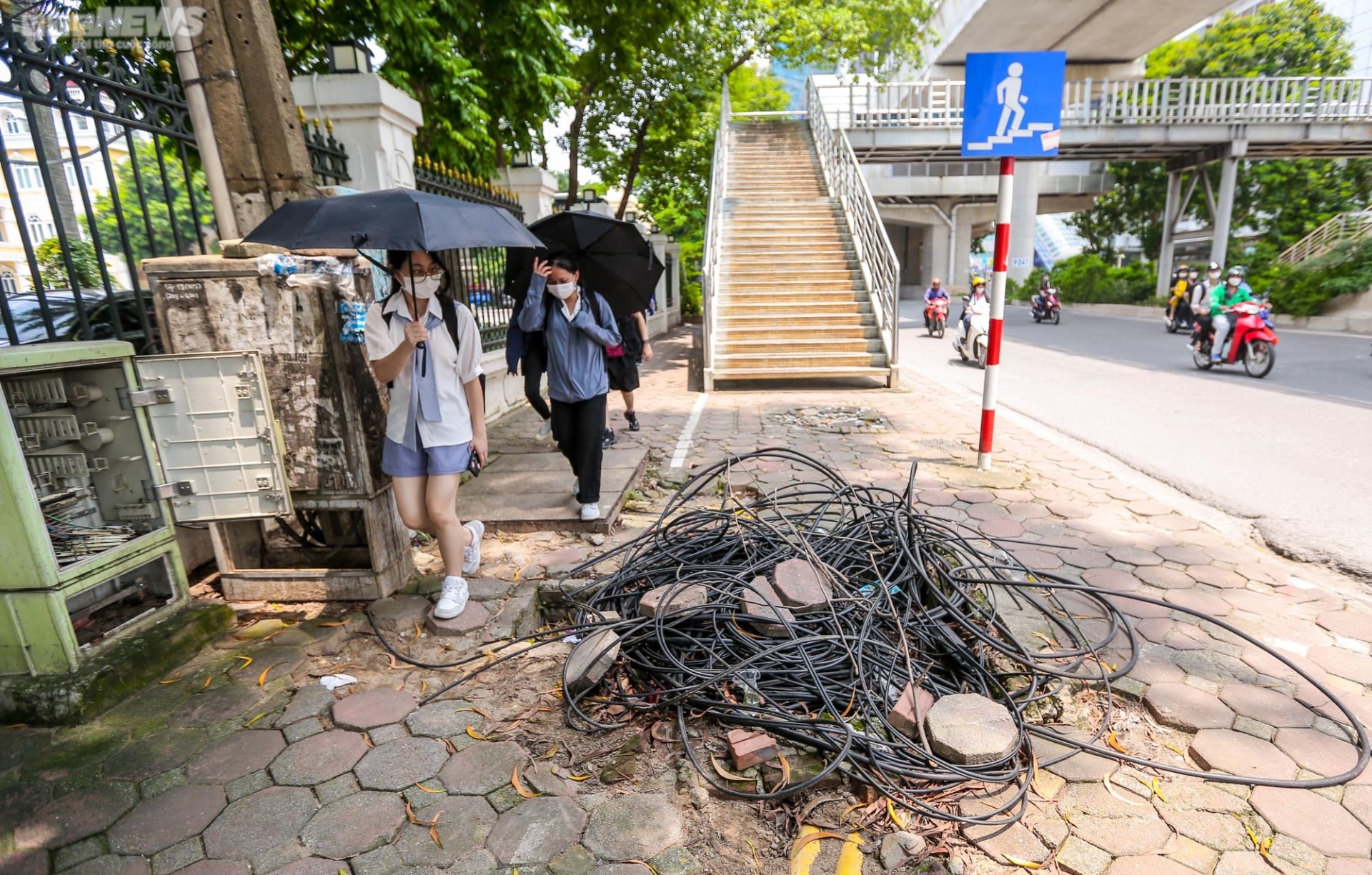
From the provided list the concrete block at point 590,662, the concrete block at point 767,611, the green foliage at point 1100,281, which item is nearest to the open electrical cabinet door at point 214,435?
the concrete block at point 590,662

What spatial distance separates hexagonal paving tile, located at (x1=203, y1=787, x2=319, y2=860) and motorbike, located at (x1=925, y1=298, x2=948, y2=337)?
56.6 feet

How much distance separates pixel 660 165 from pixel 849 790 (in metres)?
17.7

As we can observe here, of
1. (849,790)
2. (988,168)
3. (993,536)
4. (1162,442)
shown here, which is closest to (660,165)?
(1162,442)

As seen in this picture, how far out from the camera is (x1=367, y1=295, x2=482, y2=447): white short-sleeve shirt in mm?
3117

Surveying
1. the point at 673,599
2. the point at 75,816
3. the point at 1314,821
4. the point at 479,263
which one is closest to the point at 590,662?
the point at 673,599

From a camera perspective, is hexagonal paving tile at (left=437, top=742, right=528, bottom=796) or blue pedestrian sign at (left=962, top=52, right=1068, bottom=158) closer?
hexagonal paving tile at (left=437, top=742, right=528, bottom=796)

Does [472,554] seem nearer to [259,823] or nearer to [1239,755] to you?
[259,823]

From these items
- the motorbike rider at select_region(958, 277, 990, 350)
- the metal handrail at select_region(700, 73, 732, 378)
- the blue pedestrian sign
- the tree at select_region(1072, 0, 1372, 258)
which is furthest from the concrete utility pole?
the tree at select_region(1072, 0, 1372, 258)

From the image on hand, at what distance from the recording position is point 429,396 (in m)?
3.20

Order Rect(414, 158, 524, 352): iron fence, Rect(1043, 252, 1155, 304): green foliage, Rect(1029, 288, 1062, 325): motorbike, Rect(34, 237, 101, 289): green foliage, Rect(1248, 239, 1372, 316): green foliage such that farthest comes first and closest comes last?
Rect(1043, 252, 1155, 304): green foliage < Rect(1029, 288, 1062, 325): motorbike < Rect(1248, 239, 1372, 316): green foliage < Rect(414, 158, 524, 352): iron fence < Rect(34, 237, 101, 289): green foliage

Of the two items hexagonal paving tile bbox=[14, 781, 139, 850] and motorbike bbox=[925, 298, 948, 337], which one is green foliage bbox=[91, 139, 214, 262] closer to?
hexagonal paving tile bbox=[14, 781, 139, 850]

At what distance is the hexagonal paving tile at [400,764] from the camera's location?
7.77ft

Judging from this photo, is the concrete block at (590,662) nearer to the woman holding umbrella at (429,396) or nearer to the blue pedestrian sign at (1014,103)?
the woman holding umbrella at (429,396)

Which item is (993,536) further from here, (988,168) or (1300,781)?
(988,168)
